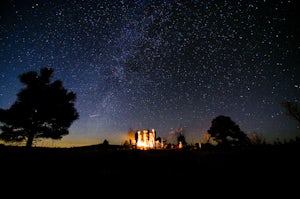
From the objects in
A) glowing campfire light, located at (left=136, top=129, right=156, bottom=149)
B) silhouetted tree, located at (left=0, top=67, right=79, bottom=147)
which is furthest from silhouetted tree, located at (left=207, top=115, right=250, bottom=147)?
silhouetted tree, located at (left=0, top=67, right=79, bottom=147)

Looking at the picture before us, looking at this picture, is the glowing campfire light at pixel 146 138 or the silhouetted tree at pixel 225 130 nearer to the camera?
the glowing campfire light at pixel 146 138

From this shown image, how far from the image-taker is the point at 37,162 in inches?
280

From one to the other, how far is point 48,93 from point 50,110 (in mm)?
2282

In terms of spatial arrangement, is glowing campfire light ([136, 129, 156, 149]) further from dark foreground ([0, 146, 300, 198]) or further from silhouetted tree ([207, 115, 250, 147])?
dark foreground ([0, 146, 300, 198])

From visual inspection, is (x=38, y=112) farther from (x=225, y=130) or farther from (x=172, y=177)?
(x=225, y=130)

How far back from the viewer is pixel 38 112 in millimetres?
22078

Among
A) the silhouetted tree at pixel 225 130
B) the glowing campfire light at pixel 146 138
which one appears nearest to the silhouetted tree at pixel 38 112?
the glowing campfire light at pixel 146 138

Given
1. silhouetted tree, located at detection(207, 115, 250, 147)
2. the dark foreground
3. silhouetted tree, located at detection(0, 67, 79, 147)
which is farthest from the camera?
silhouetted tree, located at detection(207, 115, 250, 147)

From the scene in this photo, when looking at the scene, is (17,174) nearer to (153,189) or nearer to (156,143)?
(153,189)

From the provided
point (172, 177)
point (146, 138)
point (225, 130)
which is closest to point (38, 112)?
point (146, 138)

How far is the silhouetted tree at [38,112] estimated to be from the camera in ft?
70.1

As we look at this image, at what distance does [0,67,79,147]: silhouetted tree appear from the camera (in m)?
21.4

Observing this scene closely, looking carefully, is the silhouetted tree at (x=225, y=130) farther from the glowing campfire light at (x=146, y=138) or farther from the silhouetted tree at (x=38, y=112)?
the silhouetted tree at (x=38, y=112)

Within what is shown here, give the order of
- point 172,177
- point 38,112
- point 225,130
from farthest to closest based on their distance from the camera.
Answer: point 225,130 → point 38,112 → point 172,177
